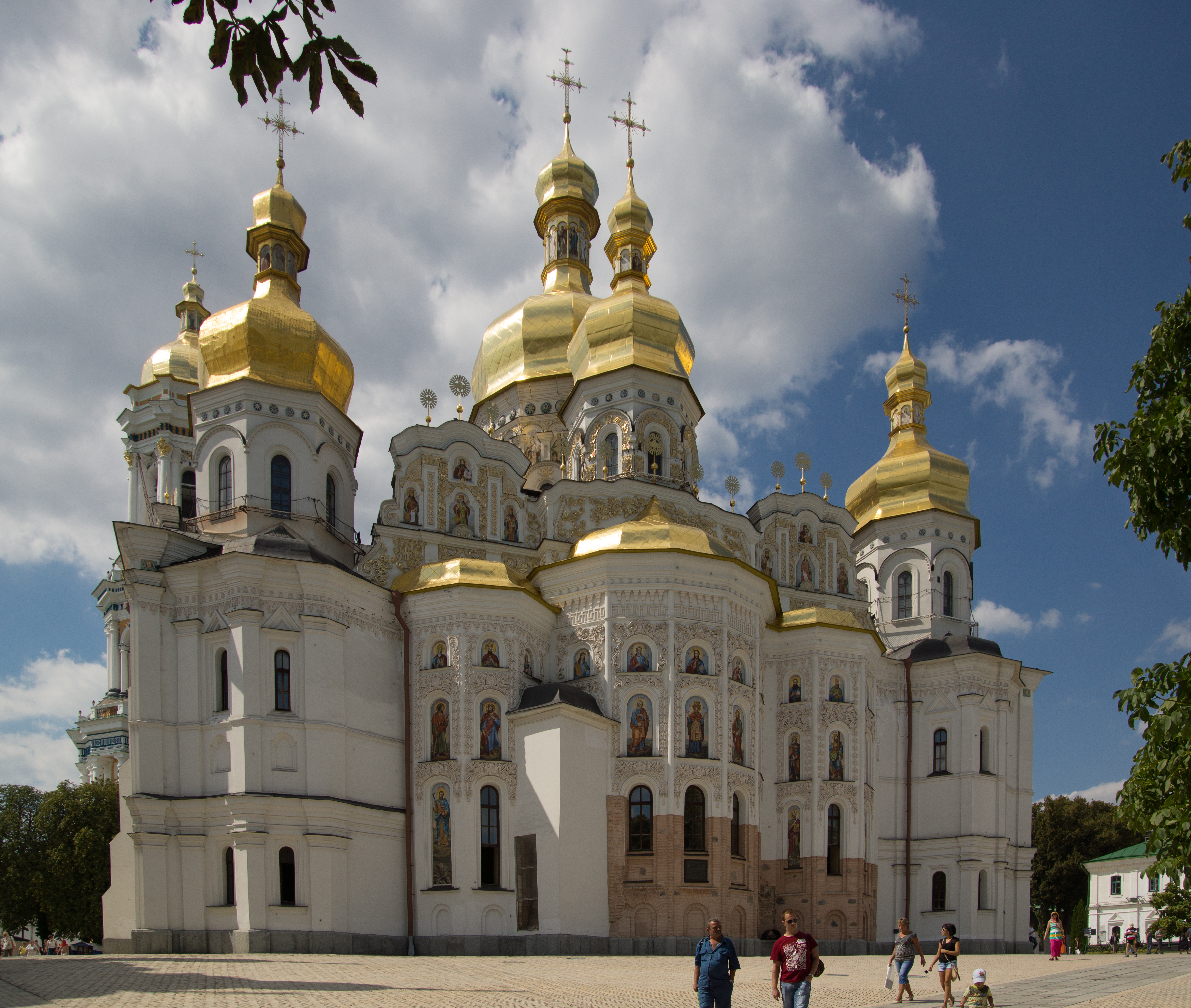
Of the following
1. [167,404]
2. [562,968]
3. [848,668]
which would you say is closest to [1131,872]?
[848,668]

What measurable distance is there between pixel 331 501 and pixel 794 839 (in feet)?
44.5

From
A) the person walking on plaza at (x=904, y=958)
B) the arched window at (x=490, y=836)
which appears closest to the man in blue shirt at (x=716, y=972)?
the person walking on plaza at (x=904, y=958)

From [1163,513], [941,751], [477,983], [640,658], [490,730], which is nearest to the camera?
[1163,513]

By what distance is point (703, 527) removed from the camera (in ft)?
95.5

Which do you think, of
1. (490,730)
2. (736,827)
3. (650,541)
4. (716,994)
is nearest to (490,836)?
(490,730)

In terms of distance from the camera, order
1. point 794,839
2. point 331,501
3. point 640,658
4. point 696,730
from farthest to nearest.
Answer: point 331,501
point 794,839
point 640,658
point 696,730

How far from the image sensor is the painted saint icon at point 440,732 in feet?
77.7

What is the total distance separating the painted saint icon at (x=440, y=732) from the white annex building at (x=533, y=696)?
0.08 m

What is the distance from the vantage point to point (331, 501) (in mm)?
27453

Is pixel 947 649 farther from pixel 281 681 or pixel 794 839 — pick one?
pixel 281 681

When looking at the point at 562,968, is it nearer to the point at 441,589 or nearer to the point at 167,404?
the point at 441,589

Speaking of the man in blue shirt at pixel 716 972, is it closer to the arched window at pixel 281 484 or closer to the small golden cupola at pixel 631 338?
the arched window at pixel 281 484

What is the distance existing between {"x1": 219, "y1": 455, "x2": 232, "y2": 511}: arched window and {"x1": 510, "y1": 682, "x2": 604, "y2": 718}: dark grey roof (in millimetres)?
8302

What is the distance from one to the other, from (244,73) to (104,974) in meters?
13.6
